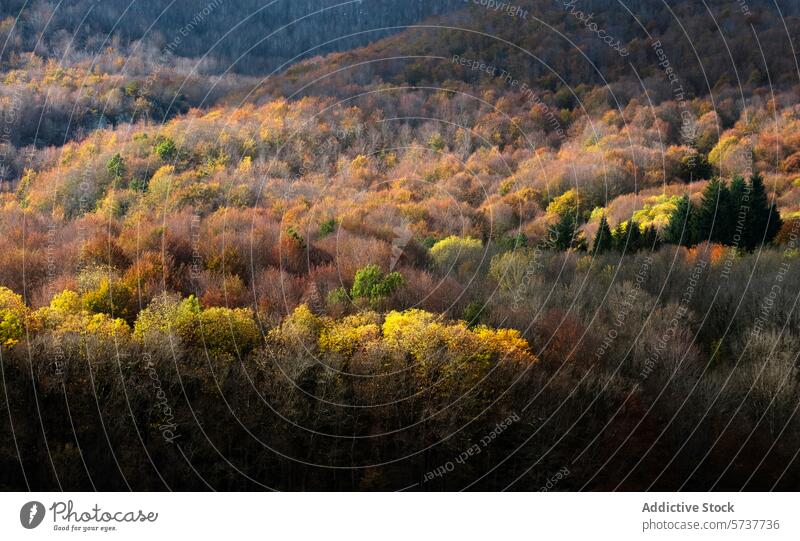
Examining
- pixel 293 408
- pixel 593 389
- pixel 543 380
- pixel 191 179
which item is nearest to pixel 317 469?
pixel 293 408

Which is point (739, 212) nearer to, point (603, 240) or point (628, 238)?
point (628, 238)

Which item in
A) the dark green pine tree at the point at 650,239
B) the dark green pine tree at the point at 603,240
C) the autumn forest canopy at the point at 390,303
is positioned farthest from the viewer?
the dark green pine tree at the point at 650,239

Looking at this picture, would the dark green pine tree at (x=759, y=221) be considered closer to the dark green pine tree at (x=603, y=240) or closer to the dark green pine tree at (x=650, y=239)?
the dark green pine tree at (x=650, y=239)

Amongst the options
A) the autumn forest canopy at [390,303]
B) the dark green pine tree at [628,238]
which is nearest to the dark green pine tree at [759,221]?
the autumn forest canopy at [390,303]

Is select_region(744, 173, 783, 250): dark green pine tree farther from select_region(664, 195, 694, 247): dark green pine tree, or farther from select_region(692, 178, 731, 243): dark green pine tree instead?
select_region(664, 195, 694, 247): dark green pine tree

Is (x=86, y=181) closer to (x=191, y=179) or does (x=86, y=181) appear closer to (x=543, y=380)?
(x=191, y=179)
